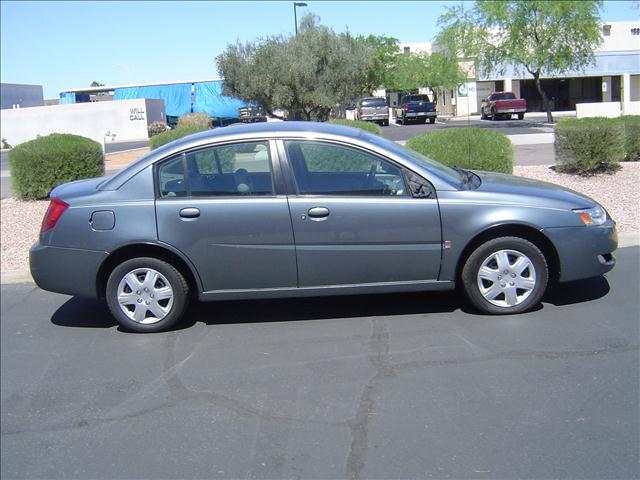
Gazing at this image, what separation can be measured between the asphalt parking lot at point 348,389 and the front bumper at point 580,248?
0.37m

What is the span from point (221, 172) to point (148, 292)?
1.18m

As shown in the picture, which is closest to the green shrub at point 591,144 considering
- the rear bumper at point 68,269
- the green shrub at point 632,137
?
the green shrub at point 632,137

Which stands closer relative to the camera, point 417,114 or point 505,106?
point 505,106

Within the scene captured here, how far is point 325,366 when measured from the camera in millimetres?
5266

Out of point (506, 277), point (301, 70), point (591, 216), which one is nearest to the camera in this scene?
point (506, 277)

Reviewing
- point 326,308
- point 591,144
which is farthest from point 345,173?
point 591,144

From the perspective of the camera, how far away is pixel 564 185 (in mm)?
11414

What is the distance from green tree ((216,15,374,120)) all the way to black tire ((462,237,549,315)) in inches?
598

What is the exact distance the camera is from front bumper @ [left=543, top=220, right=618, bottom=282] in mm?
5941

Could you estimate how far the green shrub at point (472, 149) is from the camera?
11172mm

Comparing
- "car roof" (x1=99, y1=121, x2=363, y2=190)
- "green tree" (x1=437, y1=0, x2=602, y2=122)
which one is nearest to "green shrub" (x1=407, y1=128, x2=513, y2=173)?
"car roof" (x1=99, y1=121, x2=363, y2=190)

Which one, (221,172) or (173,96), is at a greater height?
(173,96)

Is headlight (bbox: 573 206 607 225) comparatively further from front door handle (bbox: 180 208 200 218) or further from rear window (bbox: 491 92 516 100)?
rear window (bbox: 491 92 516 100)

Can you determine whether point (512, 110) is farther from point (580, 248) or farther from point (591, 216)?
point (580, 248)
